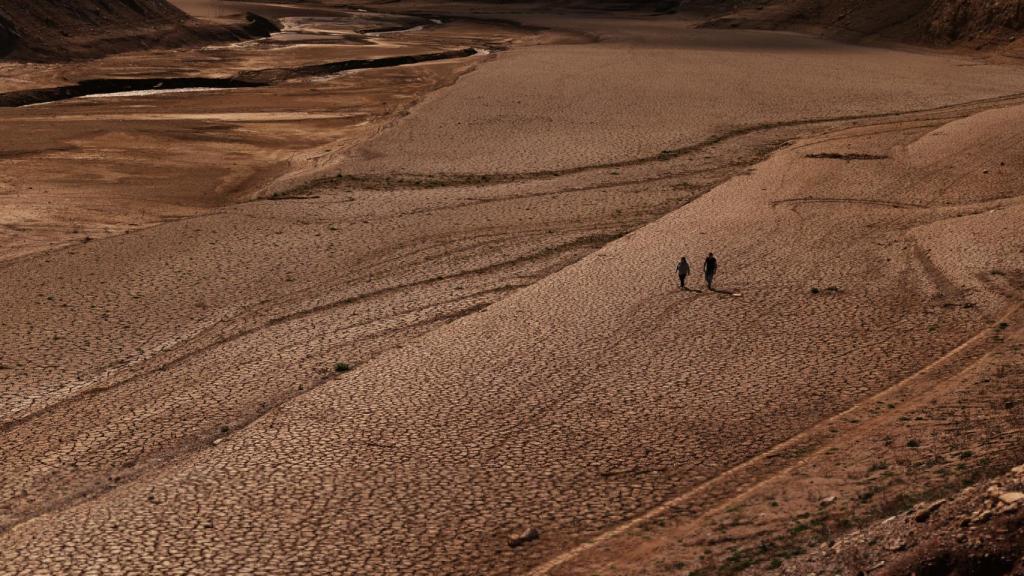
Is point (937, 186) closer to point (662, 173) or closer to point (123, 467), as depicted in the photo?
point (662, 173)

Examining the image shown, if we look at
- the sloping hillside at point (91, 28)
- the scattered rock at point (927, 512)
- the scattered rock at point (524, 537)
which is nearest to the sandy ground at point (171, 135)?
the sloping hillside at point (91, 28)

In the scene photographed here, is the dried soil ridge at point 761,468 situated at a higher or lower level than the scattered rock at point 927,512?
lower

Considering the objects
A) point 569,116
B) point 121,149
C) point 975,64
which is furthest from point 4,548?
point 975,64

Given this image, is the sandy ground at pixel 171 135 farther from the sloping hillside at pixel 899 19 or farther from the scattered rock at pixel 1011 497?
the sloping hillside at pixel 899 19

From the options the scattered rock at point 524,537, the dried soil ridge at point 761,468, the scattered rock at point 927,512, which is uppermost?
the scattered rock at point 927,512

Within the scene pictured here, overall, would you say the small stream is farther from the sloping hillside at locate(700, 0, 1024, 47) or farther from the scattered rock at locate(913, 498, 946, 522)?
the scattered rock at locate(913, 498, 946, 522)

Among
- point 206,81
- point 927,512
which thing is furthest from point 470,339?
point 206,81
